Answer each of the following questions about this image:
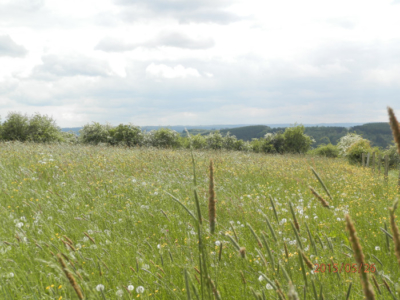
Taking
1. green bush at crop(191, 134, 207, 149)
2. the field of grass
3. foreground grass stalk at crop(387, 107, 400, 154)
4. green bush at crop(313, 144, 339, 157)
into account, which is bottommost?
green bush at crop(313, 144, 339, 157)

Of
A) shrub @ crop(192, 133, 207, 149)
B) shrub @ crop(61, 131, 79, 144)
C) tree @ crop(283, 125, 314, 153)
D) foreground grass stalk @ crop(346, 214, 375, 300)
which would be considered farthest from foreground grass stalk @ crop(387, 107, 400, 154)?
tree @ crop(283, 125, 314, 153)

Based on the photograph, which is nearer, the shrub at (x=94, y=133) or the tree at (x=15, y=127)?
the tree at (x=15, y=127)

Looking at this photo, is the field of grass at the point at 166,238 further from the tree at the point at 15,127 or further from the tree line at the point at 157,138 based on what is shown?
the tree at the point at 15,127

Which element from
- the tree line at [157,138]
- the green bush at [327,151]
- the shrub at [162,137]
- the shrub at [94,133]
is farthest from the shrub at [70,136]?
the green bush at [327,151]

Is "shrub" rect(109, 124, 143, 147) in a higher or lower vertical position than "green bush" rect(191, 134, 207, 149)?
higher

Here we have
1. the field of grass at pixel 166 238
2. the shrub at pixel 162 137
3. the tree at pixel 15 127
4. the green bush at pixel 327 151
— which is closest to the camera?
the field of grass at pixel 166 238

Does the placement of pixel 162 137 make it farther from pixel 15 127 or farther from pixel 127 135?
pixel 15 127

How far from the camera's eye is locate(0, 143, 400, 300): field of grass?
208 centimetres

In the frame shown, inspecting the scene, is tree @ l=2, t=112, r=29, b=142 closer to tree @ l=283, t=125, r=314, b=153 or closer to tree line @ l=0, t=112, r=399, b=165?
tree line @ l=0, t=112, r=399, b=165

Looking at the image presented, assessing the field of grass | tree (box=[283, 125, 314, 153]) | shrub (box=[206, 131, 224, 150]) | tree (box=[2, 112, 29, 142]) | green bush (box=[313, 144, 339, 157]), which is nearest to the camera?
the field of grass

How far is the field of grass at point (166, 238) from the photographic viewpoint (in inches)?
81.7

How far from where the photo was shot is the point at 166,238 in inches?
140

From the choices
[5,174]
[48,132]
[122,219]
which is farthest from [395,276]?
[48,132]

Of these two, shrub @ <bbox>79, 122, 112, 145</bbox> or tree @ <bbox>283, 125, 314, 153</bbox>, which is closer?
shrub @ <bbox>79, 122, 112, 145</bbox>
